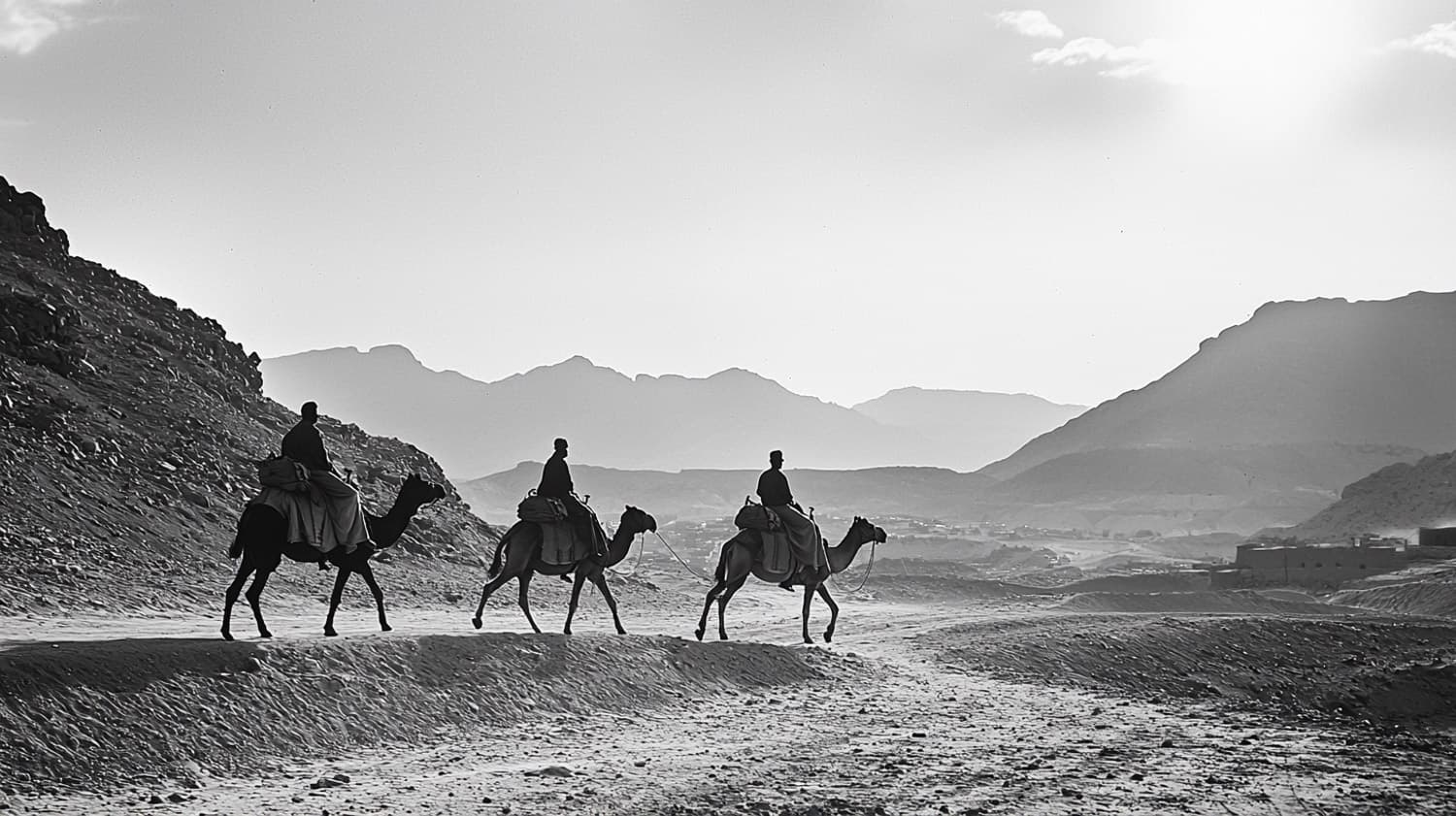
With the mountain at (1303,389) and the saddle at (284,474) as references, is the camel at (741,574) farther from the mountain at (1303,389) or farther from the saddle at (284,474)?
the mountain at (1303,389)

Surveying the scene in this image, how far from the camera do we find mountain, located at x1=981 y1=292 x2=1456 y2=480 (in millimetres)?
149875

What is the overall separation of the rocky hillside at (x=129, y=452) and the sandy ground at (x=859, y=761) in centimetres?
542

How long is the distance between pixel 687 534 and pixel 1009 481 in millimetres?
64734

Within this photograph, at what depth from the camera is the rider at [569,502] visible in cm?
1814

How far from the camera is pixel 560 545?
58.9ft

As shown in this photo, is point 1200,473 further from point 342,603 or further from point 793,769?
point 793,769

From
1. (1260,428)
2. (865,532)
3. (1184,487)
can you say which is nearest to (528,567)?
(865,532)

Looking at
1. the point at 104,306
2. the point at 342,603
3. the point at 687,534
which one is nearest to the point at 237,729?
the point at 342,603

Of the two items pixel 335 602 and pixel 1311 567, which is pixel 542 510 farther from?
pixel 1311 567

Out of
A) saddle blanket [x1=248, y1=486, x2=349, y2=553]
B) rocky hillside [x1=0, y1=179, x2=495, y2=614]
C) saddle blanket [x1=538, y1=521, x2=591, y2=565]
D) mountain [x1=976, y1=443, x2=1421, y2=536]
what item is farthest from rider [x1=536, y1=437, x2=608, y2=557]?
mountain [x1=976, y1=443, x2=1421, y2=536]

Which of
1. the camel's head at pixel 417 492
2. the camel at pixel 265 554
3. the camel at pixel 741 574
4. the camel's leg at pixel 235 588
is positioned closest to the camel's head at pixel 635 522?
the camel at pixel 741 574

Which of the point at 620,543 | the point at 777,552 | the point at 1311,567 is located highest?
the point at 620,543

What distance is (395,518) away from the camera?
16.9 metres

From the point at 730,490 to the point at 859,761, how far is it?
542ft
